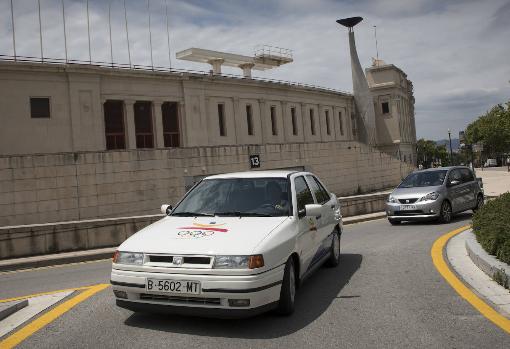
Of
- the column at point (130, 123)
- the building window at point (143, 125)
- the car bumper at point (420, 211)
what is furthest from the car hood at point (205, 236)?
the building window at point (143, 125)

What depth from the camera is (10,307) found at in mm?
5980

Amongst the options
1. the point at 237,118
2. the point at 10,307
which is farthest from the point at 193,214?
the point at 237,118

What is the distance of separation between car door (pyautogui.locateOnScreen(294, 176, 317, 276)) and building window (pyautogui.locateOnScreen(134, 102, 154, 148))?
121 ft

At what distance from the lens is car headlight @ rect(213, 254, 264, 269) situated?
4.84m

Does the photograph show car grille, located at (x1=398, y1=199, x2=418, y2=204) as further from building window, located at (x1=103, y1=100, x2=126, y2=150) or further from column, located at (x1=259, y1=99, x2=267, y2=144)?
column, located at (x1=259, y1=99, x2=267, y2=144)

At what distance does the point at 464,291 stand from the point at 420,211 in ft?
26.7

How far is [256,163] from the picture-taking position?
30.8 m

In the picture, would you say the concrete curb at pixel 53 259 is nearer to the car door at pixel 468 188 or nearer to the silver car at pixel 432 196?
the silver car at pixel 432 196

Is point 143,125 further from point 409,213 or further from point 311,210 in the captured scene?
point 311,210

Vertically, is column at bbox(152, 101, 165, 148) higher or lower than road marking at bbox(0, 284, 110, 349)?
higher

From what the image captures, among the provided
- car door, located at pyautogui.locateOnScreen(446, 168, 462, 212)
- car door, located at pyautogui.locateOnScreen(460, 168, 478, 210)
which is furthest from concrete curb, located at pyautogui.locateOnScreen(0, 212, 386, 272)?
car door, located at pyautogui.locateOnScreen(460, 168, 478, 210)

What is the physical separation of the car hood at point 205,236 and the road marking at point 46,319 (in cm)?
123

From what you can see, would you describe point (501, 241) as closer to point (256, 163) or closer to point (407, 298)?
point (407, 298)

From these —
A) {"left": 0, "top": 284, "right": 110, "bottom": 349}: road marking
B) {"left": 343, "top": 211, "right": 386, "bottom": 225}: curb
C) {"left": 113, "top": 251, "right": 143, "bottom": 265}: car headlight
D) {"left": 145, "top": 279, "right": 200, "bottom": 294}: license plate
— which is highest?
{"left": 113, "top": 251, "right": 143, "bottom": 265}: car headlight
